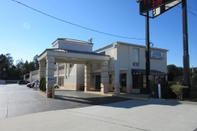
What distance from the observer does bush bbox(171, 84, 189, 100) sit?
1289 centimetres

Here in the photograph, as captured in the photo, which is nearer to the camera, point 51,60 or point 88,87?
point 51,60

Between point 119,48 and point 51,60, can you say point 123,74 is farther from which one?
point 51,60

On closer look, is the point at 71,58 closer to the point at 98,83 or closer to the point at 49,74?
the point at 49,74

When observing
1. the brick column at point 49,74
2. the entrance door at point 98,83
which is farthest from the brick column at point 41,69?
the entrance door at point 98,83

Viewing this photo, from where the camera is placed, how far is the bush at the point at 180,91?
12.9 meters

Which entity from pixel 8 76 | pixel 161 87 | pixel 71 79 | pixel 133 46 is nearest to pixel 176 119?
pixel 161 87

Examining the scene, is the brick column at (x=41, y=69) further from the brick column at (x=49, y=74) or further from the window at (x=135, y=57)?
the window at (x=135, y=57)

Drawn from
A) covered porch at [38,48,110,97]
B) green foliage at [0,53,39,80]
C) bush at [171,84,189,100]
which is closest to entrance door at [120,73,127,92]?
covered porch at [38,48,110,97]

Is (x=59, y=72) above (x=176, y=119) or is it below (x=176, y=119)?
above

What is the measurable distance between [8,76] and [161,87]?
9238 cm

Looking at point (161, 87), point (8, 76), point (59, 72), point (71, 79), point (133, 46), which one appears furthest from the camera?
point (8, 76)

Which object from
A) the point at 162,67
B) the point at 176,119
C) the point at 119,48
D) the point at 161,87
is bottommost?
the point at 176,119

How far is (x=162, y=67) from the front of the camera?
941 inches

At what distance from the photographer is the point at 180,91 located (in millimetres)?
12883
